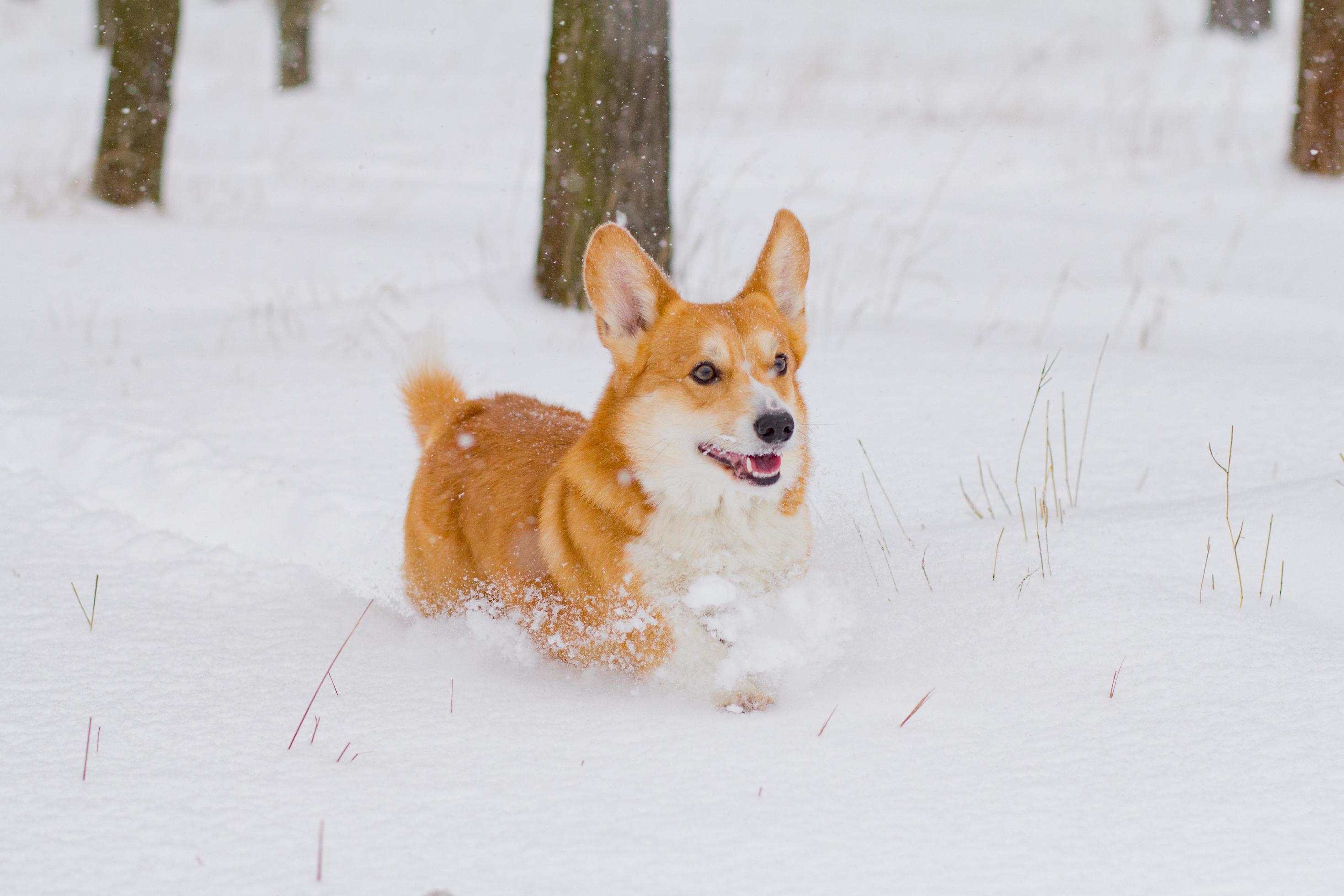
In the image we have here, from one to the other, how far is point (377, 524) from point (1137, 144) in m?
8.35

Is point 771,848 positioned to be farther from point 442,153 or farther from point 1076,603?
point 442,153

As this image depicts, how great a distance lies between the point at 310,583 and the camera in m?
3.37

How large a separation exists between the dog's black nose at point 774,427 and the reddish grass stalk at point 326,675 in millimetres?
1023

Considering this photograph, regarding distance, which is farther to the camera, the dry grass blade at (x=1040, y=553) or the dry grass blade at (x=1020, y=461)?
the dry grass blade at (x=1020, y=461)

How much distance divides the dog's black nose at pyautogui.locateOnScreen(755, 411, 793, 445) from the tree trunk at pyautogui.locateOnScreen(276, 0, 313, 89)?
590 inches

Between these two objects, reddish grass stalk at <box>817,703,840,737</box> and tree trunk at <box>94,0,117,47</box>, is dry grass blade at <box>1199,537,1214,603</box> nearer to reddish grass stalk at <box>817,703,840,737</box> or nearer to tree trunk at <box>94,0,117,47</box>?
reddish grass stalk at <box>817,703,840,737</box>

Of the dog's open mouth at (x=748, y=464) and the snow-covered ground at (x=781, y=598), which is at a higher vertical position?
the dog's open mouth at (x=748, y=464)

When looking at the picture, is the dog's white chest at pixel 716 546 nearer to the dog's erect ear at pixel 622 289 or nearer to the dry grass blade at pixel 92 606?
the dog's erect ear at pixel 622 289

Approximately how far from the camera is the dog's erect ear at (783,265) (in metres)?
3.08

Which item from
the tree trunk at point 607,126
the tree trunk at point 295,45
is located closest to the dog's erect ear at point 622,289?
the tree trunk at point 607,126

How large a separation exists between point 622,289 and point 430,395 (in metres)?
0.95

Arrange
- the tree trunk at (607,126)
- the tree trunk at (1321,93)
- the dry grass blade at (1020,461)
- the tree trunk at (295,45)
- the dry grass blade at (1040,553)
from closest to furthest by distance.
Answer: the dry grass blade at (1040,553) < the dry grass blade at (1020,461) < the tree trunk at (607,126) < the tree trunk at (1321,93) < the tree trunk at (295,45)

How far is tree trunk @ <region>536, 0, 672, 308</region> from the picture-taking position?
17.5 ft

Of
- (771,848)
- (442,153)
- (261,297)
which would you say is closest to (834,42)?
(442,153)
